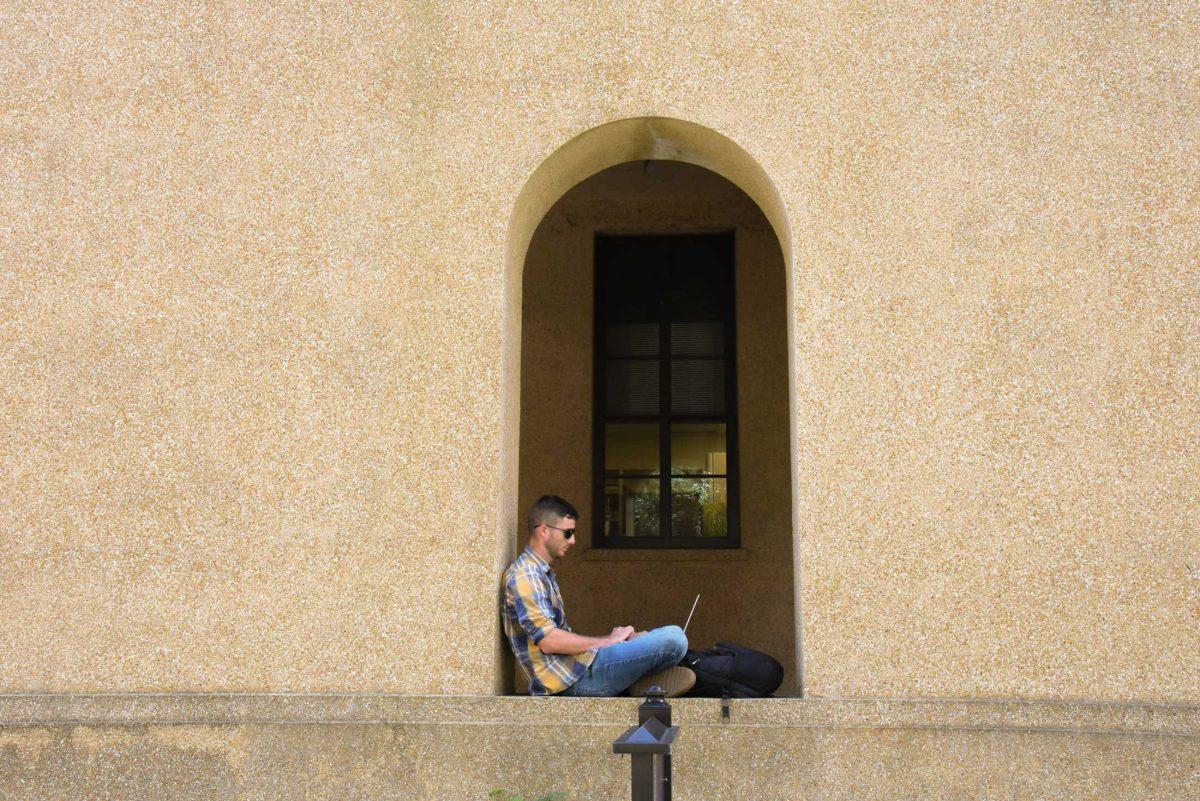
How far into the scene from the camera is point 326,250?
Answer: 543 cm

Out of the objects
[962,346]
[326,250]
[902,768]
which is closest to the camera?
[902,768]

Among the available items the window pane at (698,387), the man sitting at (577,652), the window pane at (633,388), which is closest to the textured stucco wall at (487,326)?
the man sitting at (577,652)

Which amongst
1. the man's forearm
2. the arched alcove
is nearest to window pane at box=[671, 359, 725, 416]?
the arched alcove

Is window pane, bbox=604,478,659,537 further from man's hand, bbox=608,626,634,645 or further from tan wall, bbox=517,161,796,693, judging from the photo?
man's hand, bbox=608,626,634,645

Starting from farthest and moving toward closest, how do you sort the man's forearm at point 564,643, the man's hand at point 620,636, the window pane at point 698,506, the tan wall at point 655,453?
the window pane at point 698,506 → the tan wall at point 655,453 → the man's hand at point 620,636 → the man's forearm at point 564,643

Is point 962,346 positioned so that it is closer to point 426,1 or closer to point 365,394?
point 365,394

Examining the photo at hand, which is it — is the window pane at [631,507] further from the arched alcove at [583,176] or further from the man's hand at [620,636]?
the man's hand at [620,636]

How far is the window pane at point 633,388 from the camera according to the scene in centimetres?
856

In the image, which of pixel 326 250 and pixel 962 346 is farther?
pixel 326 250

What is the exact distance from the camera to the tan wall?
315 inches

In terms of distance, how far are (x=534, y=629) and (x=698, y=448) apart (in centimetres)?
382

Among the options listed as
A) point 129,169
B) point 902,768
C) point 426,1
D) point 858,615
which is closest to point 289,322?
point 129,169

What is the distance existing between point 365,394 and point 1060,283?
3.54 meters

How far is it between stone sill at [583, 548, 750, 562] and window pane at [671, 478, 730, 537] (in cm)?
25
